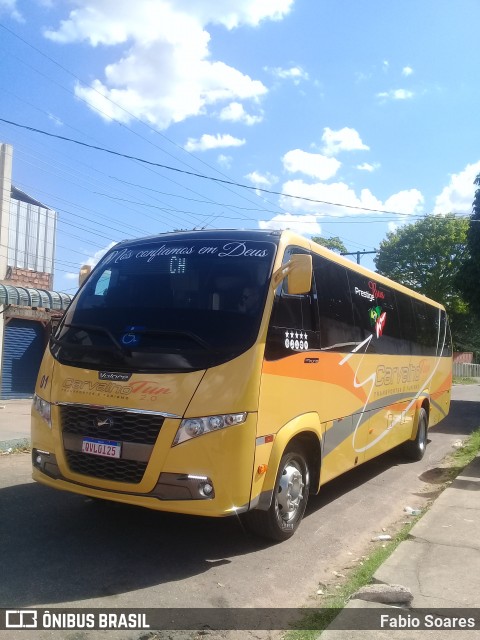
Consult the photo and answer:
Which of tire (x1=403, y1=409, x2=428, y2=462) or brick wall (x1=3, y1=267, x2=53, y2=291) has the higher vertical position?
brick wall (x1=3, y1=267, x2=53, y2=291)

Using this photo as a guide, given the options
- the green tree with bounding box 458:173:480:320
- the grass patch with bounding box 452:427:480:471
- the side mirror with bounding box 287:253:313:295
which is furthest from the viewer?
the green tree with bounding box 458:173:480:320

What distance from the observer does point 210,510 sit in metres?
4.55

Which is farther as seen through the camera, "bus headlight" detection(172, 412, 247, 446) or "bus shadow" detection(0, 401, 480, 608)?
"bus headlight" detection(172, 412, 247, 446)

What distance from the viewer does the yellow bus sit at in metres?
4.59

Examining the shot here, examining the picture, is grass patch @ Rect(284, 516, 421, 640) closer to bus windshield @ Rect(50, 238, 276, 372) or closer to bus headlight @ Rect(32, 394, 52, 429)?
bus windshield @ Rect(50, 238, 276, 372)

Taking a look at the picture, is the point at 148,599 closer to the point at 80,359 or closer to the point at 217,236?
the point at 80,359

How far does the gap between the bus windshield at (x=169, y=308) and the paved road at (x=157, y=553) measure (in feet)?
5.24

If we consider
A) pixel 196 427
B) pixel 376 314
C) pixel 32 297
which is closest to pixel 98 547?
pixel 196 427

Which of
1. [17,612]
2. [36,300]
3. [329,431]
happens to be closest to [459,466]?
[329,431]

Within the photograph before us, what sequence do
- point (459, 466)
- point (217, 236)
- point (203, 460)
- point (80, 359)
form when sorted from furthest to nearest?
point (459, 466)
point (217, 236)
point (80, 359)
point (203, 460)

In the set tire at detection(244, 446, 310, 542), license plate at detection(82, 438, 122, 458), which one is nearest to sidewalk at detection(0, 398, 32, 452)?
license plate at detection(82, 438, 122, 458)

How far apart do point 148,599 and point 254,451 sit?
51.9 inches

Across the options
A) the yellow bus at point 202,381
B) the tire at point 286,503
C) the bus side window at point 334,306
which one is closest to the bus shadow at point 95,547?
the tire at point 286,503

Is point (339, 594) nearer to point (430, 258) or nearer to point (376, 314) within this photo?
point (376, 314)
